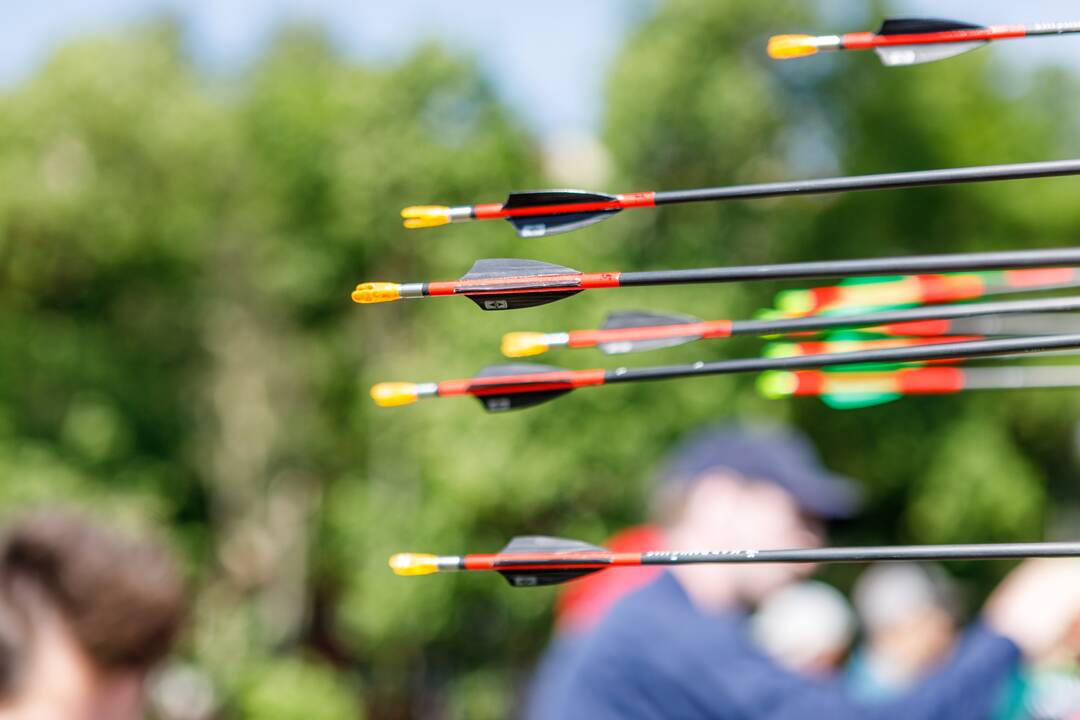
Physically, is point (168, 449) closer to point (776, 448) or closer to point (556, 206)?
point (776, 448)

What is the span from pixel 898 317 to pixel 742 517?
1.38 metres

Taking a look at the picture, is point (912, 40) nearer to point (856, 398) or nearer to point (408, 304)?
point (856, 398)

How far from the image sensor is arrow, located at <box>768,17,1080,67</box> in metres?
0.93

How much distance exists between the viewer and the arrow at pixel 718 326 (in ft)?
3.29

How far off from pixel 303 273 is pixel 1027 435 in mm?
9144

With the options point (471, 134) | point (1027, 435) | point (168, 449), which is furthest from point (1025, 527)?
point (168, 449)

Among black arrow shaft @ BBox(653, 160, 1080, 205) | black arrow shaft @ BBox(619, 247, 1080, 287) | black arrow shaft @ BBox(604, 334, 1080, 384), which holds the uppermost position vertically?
black arrow shaft @ BBox(653, 160, 1080, 205)

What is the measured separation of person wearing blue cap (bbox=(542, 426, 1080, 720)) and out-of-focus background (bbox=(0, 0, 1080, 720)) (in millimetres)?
8866

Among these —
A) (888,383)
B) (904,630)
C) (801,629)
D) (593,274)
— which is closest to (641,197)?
(593,274)

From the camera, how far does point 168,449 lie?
49.3 ft

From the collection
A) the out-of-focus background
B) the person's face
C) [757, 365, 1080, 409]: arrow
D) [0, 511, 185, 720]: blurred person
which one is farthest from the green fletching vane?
the out-of-focus background

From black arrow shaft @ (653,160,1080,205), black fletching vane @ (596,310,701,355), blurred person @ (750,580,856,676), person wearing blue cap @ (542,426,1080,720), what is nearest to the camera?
black arrow shaft @ (653,160,1080,205)

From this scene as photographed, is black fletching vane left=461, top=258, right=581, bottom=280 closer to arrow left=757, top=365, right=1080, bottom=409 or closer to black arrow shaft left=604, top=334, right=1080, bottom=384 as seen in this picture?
black arrow shaft left=604, top=334, right=1080, bottom=384

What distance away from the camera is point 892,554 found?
2.90ft
